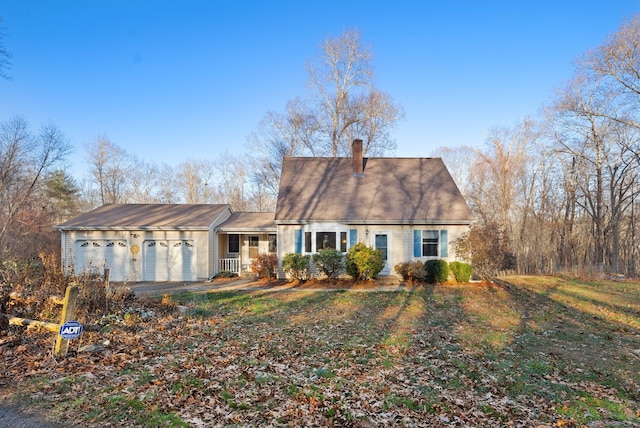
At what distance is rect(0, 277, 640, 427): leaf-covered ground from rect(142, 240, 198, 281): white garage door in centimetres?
674

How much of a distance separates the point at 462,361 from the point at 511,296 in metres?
7.36

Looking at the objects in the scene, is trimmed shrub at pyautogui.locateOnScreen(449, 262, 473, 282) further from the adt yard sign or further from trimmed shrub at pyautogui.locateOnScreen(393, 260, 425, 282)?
the adt yard sign

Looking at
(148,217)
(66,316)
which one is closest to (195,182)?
(148,217)

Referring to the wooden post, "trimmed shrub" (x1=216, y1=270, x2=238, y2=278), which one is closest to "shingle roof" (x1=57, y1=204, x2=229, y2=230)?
"trimmed shrub" (x1=216, y1=270, x2=238, y2=278)

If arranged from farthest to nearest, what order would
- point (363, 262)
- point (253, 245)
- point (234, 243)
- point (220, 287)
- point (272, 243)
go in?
A: point (234, 243), point (253, 245), point (272, 243), point (363, 262), point (220, 287)

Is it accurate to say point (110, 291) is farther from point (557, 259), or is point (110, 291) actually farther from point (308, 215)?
point (557, 259)

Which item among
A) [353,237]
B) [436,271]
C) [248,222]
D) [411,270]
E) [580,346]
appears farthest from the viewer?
[248,222]

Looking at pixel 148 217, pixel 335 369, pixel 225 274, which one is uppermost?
pixel 148 217

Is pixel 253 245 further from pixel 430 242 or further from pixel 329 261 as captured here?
pixel 430 242

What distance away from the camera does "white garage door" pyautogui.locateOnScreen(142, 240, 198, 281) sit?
617 inches

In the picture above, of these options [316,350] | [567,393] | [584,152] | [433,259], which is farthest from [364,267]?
[584,152]

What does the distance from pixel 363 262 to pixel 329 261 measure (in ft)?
4.55

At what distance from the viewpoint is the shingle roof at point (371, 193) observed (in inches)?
606

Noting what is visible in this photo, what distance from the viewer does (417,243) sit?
50.0 ft
